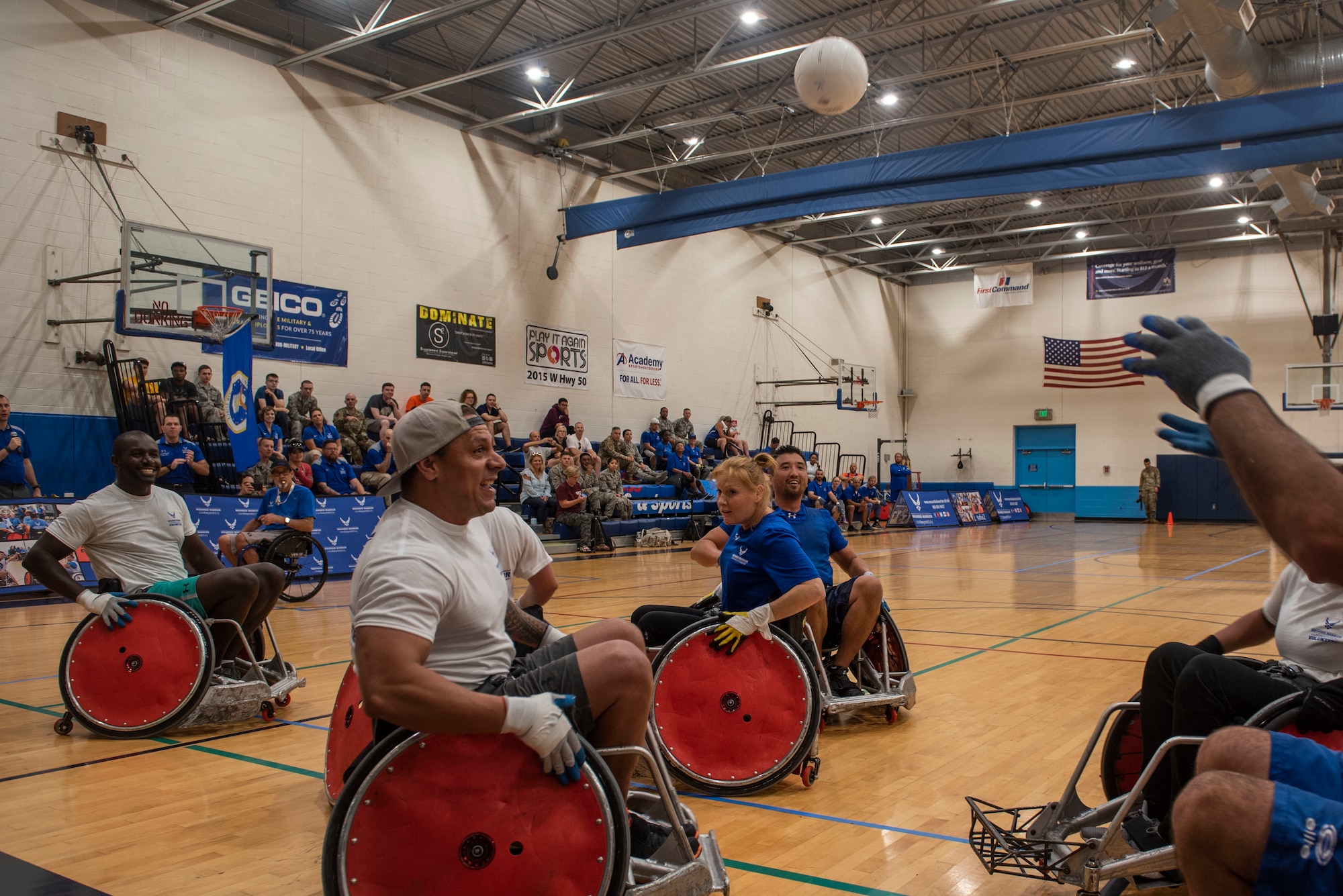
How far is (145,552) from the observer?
4.59m

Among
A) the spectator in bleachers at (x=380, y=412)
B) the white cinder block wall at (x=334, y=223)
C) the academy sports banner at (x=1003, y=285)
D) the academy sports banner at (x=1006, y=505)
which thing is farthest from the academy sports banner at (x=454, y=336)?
the academy sports banner at (x=1006, y=505)

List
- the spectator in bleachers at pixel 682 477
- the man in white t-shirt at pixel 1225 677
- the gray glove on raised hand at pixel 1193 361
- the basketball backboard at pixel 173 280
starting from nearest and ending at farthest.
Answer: the gray glove on raised hand at pixel 1193 361 < the man in white t-shirt at pixel 1225 677 < the basketball backboard at pixel 173 280 < the spectator in bleachers at pixel 682 477

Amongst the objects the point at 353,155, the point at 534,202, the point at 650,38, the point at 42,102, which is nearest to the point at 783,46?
the point at 650,38

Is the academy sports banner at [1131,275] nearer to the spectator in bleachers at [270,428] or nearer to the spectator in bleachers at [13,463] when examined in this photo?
the spectator in bleachers at [270,428]

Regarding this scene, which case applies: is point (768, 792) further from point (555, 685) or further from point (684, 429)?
point (684, 429)

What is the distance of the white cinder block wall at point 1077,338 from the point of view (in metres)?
23.3

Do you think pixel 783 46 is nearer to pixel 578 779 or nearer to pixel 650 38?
pixel 650 38

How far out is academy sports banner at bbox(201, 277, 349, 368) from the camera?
1294 centimetres

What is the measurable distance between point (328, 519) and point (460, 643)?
918 centimetres

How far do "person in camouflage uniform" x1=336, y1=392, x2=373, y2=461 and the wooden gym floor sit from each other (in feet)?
16.5

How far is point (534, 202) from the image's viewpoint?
1678 centimetres

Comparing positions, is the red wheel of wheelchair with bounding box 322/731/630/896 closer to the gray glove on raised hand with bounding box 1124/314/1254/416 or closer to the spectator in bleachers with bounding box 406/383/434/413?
the gray glove on raised hand with bounding box 1124/314/1254/416

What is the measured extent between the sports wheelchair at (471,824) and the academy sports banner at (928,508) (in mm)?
21350

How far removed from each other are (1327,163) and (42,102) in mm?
21459
